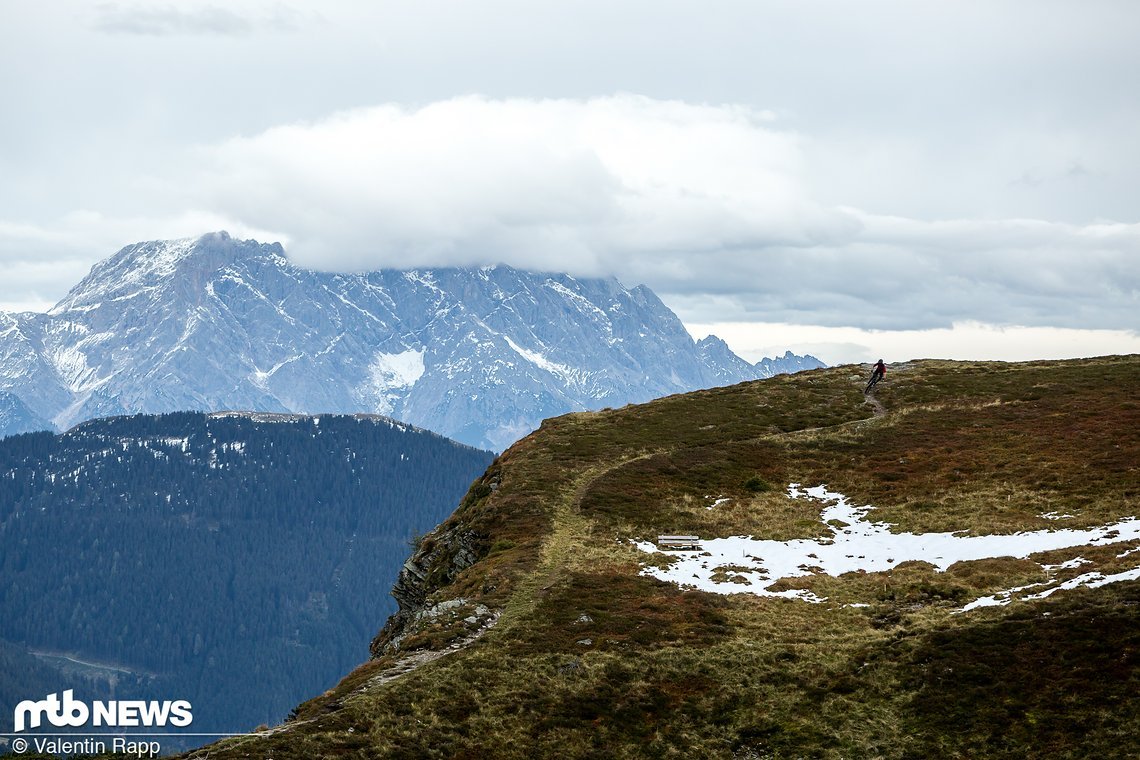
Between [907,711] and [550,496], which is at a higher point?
[550,496]

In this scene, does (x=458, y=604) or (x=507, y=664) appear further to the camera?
(x=458, y=604)

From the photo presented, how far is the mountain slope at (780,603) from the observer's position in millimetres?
37156

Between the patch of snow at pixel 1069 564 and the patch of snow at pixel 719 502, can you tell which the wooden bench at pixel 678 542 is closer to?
the patch of snow at pixel 719 502

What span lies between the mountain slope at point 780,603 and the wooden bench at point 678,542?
0.82 metres

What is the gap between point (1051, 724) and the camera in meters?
35.0

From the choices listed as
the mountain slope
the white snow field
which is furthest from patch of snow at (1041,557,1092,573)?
the mountain slope

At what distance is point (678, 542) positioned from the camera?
61000 mm

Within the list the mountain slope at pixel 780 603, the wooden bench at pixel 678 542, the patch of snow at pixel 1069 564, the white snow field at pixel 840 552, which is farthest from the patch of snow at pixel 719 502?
the patch of snow at pixel 1069 564

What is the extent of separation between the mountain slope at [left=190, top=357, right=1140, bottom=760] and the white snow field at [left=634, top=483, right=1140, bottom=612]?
0.66ft

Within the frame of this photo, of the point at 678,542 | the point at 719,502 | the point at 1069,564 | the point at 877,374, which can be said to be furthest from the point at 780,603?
the point at 877,374

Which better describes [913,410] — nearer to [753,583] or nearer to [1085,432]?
[1085,432]

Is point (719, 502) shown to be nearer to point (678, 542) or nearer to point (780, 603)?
point (678, 542)

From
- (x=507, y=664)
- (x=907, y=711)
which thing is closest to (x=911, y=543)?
(x=907, y=711)

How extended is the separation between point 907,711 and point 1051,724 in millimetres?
4779
